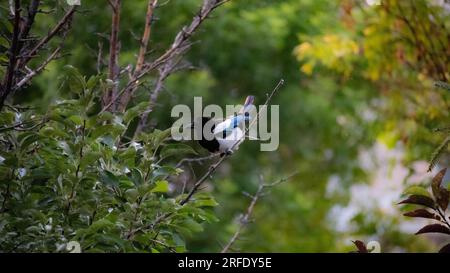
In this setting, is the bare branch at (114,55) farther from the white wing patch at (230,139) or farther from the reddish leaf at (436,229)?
the reddish leaf at (436,229)

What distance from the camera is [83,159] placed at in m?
2.79

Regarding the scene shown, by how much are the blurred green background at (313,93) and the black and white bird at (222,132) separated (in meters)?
1.26

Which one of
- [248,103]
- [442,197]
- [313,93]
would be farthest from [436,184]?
[313,93]

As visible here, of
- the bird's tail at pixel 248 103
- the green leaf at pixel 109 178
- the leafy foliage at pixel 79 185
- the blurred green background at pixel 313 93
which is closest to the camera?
the leafy foliage at pixel 79 185

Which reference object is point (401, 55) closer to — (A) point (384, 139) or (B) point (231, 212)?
(A) point (384, 139)

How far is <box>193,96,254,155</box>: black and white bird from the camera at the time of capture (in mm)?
4445

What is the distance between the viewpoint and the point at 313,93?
455 inches

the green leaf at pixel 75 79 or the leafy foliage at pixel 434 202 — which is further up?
the green leaf at pixel 75 79

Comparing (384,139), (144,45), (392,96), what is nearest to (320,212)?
(384,139)

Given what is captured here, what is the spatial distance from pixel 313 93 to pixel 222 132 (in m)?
7.16

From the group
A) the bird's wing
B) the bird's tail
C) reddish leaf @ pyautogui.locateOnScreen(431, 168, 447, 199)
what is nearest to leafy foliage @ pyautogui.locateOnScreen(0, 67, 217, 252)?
reddish leaf @ pyautogui.locateOnScreen(431, 168, 447, 199)

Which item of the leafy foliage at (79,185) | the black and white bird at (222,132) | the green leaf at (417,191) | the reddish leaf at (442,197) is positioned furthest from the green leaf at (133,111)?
the black and white bird at (222,132)

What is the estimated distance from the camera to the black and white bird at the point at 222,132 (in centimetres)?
445
